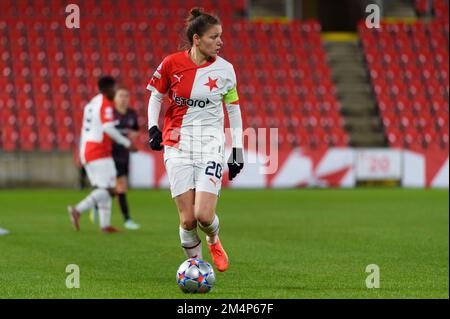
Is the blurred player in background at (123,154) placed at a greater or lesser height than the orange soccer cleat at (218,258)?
greater

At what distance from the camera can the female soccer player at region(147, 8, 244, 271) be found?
6.95 meters

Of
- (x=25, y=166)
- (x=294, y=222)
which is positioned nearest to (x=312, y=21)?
(x=25, y=166)

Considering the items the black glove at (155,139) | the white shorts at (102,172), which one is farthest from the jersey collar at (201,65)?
the white shorts at (102,172)

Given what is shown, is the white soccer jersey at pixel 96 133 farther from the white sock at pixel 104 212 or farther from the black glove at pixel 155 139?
the black glove at pixel 155 139

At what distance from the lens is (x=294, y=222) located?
14.1 m

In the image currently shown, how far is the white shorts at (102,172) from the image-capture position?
1213 cm

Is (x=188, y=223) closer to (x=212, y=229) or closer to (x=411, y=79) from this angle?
(x=212, y=229)

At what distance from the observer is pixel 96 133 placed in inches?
478

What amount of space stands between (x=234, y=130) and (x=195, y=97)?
0.44 m

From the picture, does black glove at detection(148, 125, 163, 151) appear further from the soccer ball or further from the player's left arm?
the soccer ball

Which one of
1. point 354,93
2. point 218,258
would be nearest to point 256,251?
point 218,258

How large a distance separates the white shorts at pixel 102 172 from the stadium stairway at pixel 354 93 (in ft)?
54.9

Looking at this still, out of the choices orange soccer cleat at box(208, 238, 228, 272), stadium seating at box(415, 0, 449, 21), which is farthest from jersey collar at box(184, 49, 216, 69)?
stadium seating at box(415, 0, 449, 21)
